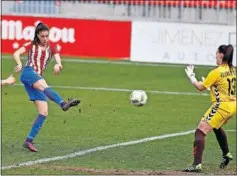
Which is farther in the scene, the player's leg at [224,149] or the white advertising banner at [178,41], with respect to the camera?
the white advertising banner at [178,41]

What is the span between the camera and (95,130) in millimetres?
14773

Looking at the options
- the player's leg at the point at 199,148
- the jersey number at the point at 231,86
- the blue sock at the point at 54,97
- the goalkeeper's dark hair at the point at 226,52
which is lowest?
the player's leg at the point at 199,148

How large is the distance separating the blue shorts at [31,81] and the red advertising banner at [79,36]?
15539 millimetres

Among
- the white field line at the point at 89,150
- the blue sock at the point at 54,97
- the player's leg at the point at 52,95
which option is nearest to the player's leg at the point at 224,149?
the white field line at the point at 89,150

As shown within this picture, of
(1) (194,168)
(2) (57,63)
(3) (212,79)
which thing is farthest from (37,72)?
(1) (194,168)

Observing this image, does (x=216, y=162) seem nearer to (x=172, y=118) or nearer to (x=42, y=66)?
(x=42, y=66)

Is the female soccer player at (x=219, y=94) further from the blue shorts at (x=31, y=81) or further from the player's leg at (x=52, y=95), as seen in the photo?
the blue shorts at (x=31, y=81)

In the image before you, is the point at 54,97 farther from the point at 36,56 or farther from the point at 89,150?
the point at 89,150

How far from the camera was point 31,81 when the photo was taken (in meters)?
12.4

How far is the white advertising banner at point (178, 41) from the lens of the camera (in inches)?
1066

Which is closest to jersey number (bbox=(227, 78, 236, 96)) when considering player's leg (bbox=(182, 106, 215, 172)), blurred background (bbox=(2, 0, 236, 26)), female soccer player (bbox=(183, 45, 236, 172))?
female soccer player (bbox=(183, 45, 236, 172))

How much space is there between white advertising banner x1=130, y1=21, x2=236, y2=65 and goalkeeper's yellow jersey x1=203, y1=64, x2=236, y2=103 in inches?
609

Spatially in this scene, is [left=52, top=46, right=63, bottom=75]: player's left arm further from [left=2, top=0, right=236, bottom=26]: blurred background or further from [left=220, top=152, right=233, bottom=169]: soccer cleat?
[left=2, top=0, right=236, bottom=26]: blurred background

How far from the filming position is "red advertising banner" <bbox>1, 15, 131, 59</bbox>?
28094 mm
